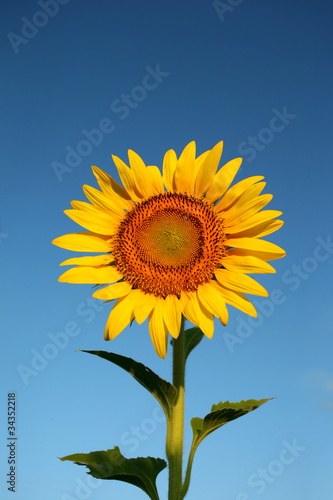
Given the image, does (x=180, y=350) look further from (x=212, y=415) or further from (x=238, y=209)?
(x=238, y=209)

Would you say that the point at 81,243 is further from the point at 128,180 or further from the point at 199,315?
the point at 199,315

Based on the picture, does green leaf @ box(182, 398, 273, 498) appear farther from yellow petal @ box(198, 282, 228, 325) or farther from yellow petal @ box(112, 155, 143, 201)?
yellow petal @ box(112, 155, 143, 201)

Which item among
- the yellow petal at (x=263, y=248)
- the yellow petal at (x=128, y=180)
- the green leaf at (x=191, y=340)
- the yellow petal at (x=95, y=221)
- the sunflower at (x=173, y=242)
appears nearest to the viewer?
the sunflower at (x=173, y=242)

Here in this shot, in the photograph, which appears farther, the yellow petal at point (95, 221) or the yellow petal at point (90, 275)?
the yellow petal at point (95, 221)

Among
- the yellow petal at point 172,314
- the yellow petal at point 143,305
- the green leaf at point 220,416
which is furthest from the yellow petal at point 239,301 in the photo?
the green leaf at point 220,416

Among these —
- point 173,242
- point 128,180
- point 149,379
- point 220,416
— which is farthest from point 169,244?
point 220,416

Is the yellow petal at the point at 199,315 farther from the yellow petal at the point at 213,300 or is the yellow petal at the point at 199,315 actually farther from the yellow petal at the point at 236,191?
the yellow petal at the point at 236,191

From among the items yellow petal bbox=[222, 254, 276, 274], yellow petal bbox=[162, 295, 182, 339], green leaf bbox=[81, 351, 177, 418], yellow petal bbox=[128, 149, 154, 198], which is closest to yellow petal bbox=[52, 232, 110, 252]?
yellow petal bbox=[128, 149, 154, 198]
